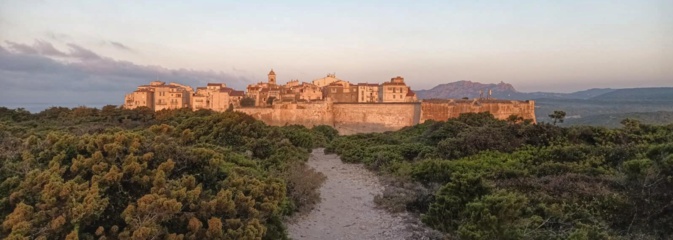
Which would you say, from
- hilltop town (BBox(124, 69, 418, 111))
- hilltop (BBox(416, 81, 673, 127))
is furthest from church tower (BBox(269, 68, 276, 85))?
hilltop (BBox(416, 81, 673, 127))

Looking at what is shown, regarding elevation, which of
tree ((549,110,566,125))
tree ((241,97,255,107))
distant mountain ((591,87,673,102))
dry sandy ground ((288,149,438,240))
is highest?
distant mountain ((591,87,673,102))

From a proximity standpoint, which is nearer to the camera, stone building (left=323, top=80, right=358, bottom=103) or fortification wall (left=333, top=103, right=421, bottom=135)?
fortification wall (left=333, top=103, right=421, bottom=135)

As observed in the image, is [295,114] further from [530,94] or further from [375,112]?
[530,94]

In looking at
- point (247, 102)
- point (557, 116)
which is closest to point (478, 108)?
point (557, 116)

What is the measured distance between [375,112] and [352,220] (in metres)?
29.5

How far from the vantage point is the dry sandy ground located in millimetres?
6480

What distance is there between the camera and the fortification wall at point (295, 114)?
3797 centimetres

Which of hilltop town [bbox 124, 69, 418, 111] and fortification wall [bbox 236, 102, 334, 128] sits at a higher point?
hilltop town [bbox 124, 69, 418, 111]

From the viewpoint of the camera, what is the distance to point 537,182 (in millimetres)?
7961

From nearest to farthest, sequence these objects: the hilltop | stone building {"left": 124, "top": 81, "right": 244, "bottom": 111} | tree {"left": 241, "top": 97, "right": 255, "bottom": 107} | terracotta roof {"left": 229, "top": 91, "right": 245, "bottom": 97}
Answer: the hilltop < tree {"left": 241, "top": 97, "right": 255, "bottom": 107} < stone building {"left": 124, "top": 81, "right": 244, "bottom": 111} < terracotta roof {"left": 229, "top": 91, "right": 245, "bottom": 97}

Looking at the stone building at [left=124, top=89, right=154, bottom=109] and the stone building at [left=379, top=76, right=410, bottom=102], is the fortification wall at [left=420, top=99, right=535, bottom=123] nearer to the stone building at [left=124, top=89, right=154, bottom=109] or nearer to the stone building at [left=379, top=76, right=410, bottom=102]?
the stone building at [left=379, top=76, right=410, bottom=102]

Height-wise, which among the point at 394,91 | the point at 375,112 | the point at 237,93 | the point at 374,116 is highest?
the point at 394,91

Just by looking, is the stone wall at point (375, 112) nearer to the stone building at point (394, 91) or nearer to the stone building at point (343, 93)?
the stone building at point (394, 91)

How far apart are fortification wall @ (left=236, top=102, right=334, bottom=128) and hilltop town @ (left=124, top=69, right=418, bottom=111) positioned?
23.2ft
